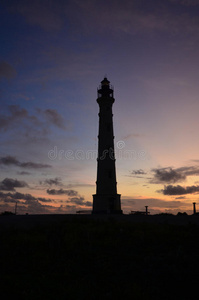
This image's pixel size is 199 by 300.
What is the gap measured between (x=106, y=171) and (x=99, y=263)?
27.8 meters

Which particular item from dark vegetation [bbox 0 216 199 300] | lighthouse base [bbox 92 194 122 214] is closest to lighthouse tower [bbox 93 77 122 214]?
lighthouse base [bbox 92 194 122 214]

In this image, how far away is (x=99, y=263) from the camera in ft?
32.8

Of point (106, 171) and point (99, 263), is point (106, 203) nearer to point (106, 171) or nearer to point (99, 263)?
point (106, 171)

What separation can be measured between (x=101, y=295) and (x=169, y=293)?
205 centimetres

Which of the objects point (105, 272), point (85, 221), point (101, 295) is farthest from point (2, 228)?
point (101, 295)

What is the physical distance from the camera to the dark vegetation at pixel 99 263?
7.91m

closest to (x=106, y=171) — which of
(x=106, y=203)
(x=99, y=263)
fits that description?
(x=106, y=203)

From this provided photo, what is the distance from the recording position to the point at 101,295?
7.62m

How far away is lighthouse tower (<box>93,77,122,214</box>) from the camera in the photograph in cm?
3700

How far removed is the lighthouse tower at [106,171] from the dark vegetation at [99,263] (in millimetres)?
22231

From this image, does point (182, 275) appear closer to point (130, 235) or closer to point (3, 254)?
point (130, 235)

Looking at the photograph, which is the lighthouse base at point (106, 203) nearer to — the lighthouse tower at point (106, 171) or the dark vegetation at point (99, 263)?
the lighthouse tower at point (106, 171)

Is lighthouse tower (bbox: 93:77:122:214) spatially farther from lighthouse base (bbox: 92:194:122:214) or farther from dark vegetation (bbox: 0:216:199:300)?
dark vegetation (bbox: 0:216:199:300)

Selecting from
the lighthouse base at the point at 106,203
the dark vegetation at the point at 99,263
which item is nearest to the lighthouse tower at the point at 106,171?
the lighthouse base at the point at 106,203
